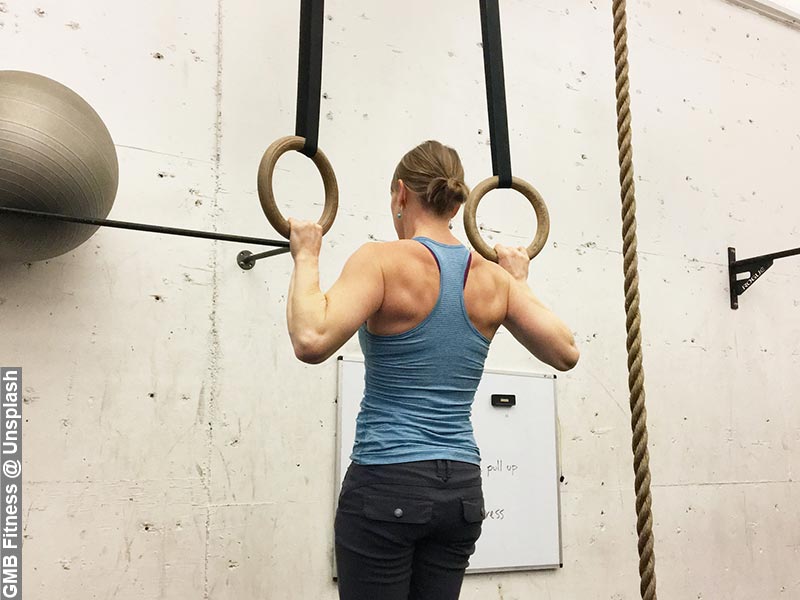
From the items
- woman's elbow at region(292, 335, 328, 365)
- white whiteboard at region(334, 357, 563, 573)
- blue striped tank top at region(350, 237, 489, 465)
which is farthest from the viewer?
white whiteboard at region(334, 357, 563, 573)

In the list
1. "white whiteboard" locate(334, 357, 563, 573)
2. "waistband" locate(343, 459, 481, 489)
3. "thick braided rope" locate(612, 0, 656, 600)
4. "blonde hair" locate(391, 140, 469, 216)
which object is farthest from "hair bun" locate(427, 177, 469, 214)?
"white whiteboard" locate(334, 357, 563, 573)

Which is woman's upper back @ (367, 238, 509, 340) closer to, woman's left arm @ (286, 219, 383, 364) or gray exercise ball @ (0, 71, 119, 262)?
woman's left arm @ (286, 219, 383, 364)

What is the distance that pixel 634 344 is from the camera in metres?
1.50

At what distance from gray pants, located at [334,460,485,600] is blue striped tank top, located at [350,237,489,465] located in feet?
0.10

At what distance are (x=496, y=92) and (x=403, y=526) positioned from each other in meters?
0.91

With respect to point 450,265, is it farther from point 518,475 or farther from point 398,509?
point 518,475

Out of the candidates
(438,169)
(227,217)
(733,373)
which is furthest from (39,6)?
(733,373)

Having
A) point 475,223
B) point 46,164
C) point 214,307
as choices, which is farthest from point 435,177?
point 214,307

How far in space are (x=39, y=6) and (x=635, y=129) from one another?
2.44 meters

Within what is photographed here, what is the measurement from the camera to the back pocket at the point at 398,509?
4.38 feet

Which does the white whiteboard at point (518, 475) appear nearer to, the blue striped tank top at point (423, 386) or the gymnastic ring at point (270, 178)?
the blue striped tank top at point (423, 386)

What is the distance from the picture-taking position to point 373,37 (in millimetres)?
2857

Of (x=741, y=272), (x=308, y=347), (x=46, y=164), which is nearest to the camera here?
(x=308, y=347)

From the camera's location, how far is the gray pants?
4.41 feet
